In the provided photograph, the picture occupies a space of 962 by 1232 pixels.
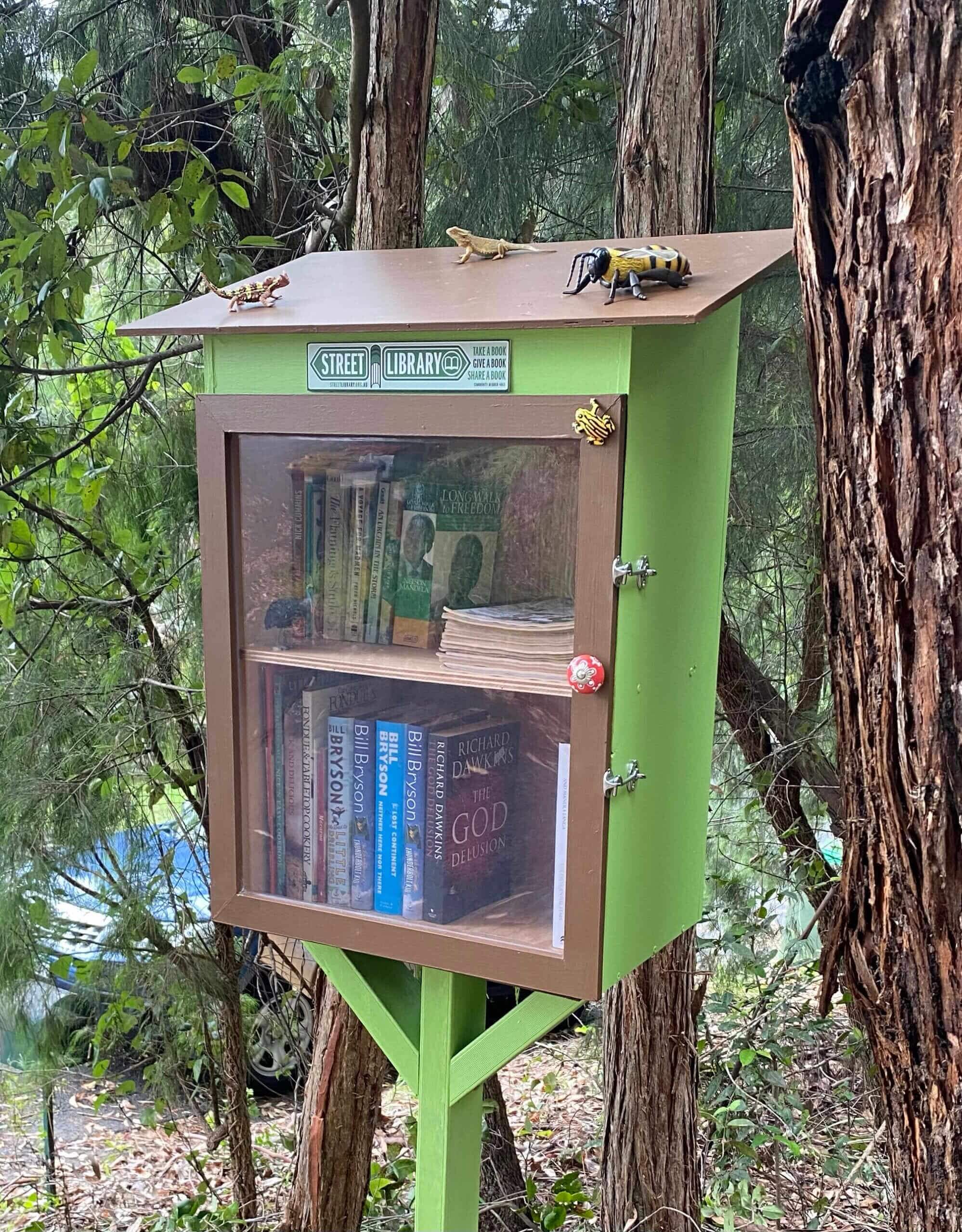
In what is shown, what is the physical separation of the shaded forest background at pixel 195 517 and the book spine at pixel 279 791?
0.95 meters

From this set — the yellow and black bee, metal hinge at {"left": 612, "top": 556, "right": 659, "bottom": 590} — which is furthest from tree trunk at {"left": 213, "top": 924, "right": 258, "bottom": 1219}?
the yellow and black bee

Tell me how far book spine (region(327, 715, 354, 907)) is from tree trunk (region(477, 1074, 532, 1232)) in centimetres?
142

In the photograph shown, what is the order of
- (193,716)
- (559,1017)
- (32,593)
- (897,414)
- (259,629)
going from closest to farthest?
(897,414)
(559,1017)
(259,629)
(32,593)
(193,716)

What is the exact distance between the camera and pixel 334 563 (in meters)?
1.26

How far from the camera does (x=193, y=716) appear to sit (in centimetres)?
242

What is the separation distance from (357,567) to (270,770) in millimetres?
266

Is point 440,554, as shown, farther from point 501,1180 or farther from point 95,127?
point 501,1180

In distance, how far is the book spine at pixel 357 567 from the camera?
4.04 ft

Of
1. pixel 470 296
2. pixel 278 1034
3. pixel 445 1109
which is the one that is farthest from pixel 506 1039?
pixel 278 1034

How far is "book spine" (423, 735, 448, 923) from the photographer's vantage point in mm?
1195

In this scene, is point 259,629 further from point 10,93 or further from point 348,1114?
point 10,93

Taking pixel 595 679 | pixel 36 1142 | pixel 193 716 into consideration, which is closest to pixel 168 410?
pixel 193 716

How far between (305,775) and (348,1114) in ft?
3.27

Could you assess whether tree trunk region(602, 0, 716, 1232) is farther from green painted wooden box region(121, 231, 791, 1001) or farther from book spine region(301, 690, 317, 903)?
book spine region(301, 690, 317, 903)
